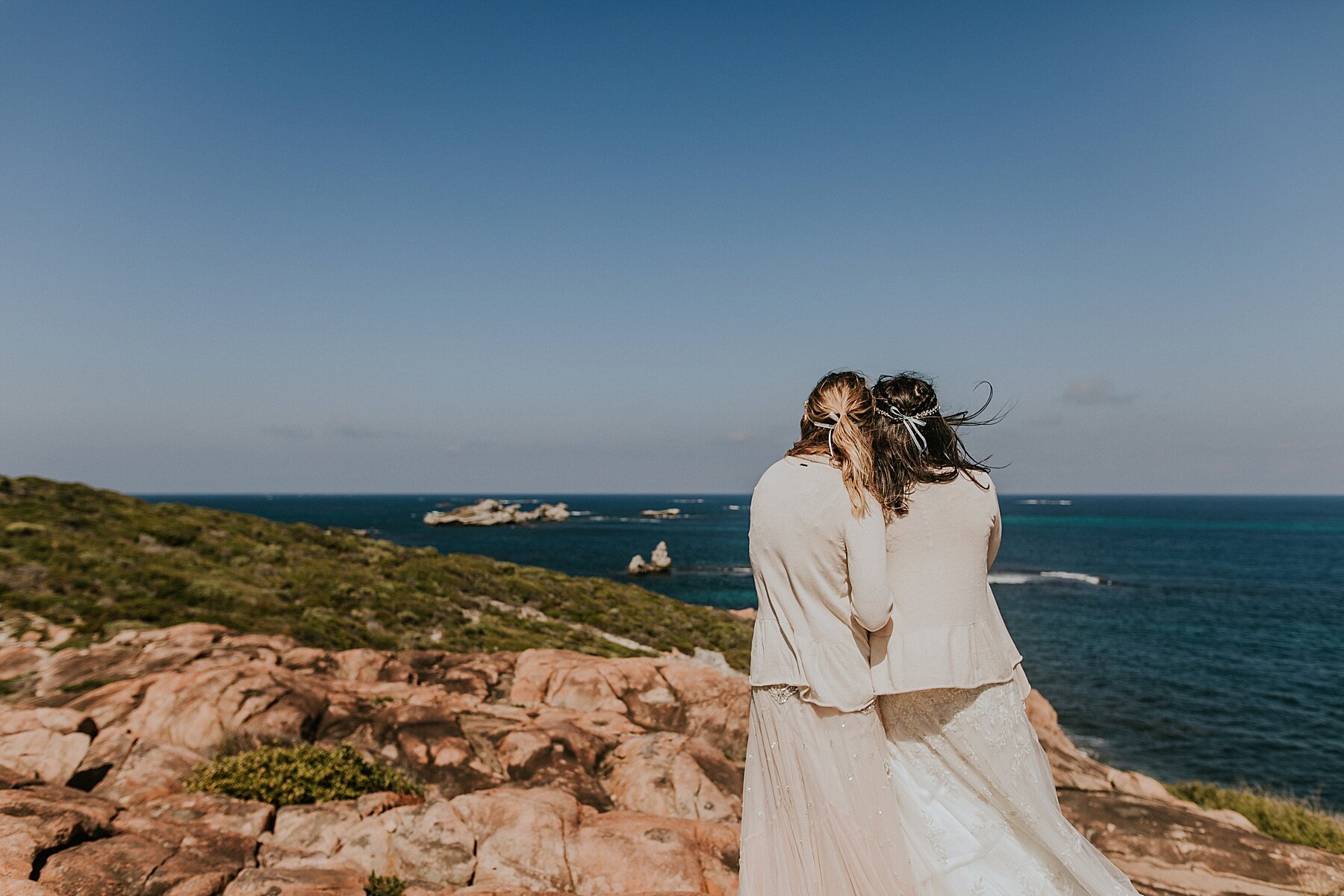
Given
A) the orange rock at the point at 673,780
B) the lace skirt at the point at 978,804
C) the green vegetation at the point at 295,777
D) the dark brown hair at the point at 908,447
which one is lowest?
the orange rock at the point at 673,780

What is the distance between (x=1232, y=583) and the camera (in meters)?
79.2

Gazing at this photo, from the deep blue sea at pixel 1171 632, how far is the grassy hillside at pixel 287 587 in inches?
794

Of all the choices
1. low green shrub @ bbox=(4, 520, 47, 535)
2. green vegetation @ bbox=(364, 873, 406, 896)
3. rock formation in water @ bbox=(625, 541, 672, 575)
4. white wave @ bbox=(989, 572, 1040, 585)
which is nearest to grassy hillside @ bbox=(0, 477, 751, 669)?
low green shrub @ bbox=(4, 520, 47, 535)

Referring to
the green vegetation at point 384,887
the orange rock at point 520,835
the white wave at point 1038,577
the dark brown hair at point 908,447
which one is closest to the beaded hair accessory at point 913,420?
the dark brown hair at point 908,447

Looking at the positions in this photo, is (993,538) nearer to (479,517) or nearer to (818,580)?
(818,580)

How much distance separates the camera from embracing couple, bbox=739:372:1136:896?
379 centimetres

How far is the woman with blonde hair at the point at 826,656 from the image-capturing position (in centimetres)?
373

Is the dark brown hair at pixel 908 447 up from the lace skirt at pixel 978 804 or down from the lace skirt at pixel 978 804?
up

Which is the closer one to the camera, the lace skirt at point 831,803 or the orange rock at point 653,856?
the lace skirt at point 831,803

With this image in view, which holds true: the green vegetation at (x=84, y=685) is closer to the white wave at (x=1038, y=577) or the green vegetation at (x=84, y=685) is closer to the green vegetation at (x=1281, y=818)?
the green vegetation at (x=1281, y=818)

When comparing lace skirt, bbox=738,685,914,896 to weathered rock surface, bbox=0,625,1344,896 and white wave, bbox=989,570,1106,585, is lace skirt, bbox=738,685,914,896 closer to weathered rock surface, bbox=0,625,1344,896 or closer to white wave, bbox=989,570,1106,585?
weathered rock surface, bbox=0,625,1344,896

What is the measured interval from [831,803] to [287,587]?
23536 millimetres

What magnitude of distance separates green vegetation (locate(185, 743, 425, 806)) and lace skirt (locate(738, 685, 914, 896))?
717 centimetres

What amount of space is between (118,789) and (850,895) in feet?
31.4
